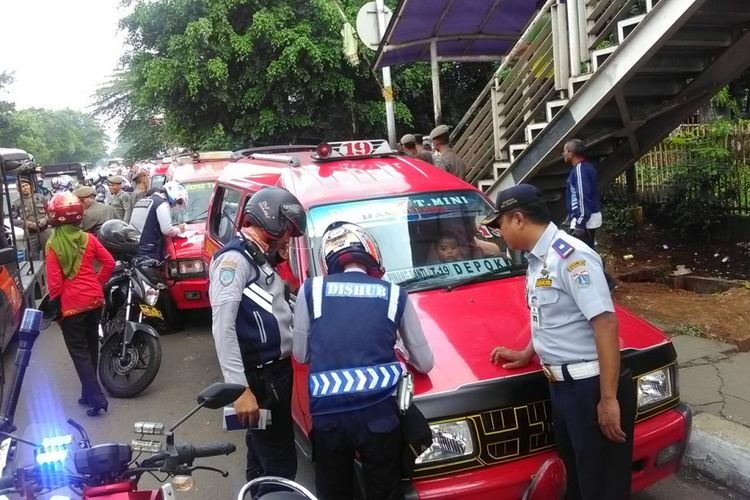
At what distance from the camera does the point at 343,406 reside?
7.64ft

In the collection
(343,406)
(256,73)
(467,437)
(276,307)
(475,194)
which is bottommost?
(467,437)

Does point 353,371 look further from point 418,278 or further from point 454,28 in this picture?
point 454,28

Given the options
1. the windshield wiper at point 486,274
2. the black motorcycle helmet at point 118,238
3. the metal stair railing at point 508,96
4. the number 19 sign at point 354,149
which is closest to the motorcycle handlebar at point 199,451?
the windshield wiper at point 486,274

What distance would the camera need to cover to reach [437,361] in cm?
296

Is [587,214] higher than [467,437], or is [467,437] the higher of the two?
[587,214]

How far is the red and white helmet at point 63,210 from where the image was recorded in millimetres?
4852

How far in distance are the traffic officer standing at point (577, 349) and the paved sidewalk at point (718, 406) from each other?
4.31ft

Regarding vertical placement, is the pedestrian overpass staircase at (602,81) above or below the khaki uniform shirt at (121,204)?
above

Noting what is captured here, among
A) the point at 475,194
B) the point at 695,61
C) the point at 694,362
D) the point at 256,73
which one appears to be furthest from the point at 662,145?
the point at 256,73

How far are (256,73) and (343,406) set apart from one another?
1175 cm

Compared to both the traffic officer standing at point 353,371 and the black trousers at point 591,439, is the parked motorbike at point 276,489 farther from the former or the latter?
the black trousers at point 591,439

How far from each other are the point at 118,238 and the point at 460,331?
4038mm

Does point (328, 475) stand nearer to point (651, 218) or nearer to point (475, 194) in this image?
point (475, 194)

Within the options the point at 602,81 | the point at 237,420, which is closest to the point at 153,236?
the point at 237,420
